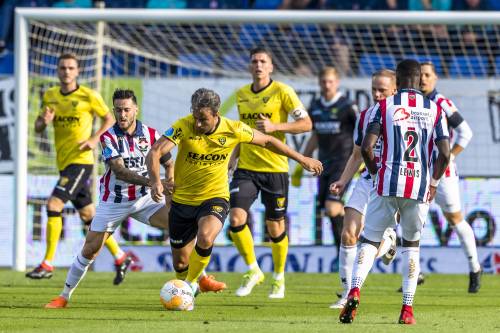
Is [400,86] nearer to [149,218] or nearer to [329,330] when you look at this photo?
[329,330]

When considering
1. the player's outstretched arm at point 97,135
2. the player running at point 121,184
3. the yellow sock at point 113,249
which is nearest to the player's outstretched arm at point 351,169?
the player running at point 121,184

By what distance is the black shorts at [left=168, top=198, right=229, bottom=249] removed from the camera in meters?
9.51

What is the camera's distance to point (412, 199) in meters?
8.39

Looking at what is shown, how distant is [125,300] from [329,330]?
310cm

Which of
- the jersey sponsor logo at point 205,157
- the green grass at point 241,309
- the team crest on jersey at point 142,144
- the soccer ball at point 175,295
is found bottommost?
the green grass at point 241,309

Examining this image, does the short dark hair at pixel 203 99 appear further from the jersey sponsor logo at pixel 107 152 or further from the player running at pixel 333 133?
the player running at pixel 333 133

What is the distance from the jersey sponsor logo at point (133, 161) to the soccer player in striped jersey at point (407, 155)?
2.46m

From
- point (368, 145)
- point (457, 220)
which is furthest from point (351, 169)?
point (457, 220)

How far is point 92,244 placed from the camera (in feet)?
32.2

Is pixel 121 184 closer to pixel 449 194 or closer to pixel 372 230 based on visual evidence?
pixel 372 230

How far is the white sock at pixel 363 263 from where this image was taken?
8417 millimetres

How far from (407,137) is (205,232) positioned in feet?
6.30

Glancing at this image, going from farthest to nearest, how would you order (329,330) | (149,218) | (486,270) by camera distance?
(486,270) < (149,218) < (329,330)

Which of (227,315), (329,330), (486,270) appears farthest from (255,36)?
(329,330)
